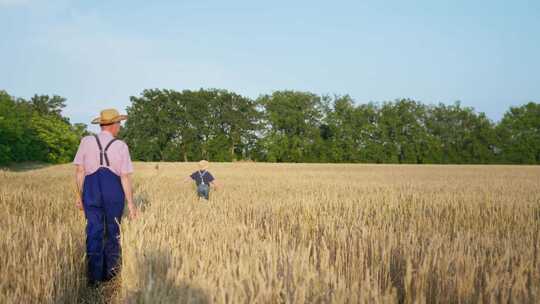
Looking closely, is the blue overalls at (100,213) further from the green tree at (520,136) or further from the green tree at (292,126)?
the green tree at (520,136)

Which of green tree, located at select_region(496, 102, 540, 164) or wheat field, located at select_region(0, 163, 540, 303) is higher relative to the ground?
green tree, located at select_region(496, 102, 540, 164)

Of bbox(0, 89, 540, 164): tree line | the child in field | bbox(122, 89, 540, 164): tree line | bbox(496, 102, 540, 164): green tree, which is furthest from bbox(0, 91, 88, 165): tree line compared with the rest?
bbox(496, 102, 540, 164): green tree

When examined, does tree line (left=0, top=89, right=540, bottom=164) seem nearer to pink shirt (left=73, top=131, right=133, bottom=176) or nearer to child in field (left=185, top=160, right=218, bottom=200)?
child in field (left=185, top=160, right=218, bottom=200)

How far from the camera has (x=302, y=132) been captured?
207ft

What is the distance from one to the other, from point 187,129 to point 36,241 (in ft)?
190

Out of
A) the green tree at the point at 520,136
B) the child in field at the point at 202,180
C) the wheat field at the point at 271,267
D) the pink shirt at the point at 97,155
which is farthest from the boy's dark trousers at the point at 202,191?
the green tree at the point at 520,136

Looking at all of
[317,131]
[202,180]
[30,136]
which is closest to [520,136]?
[317,131]

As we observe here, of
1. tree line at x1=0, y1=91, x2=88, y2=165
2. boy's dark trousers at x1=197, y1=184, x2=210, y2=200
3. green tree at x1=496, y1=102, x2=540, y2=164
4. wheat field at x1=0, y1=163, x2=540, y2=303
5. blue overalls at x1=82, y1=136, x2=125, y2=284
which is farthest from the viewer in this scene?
green tree at x1=496, y1=102, x2=540, y2=164

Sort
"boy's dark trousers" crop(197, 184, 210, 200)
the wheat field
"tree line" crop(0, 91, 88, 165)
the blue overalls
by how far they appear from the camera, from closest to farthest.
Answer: the wheat field
the blue overalls
"boy's dark trousers" crop(197, 184, 210, 200)
"tree line" crop(0, 91, 88, 165)

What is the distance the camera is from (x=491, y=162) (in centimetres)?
5841

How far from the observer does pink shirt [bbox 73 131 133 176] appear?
16.5 feet

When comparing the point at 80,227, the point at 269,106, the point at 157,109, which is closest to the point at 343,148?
the point at 269,106

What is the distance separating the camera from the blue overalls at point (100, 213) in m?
5.01

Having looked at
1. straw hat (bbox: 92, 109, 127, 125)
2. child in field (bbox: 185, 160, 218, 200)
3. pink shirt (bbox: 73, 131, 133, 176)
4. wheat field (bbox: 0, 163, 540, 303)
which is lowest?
wheat field (bbox: 0, 163, 540, 303)
